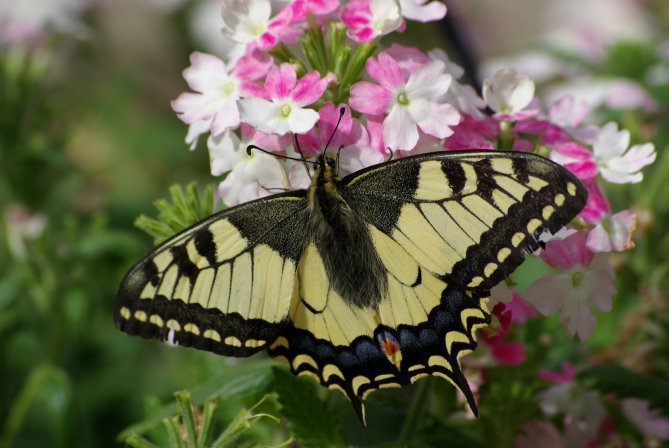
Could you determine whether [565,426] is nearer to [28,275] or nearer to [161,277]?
[161,277]

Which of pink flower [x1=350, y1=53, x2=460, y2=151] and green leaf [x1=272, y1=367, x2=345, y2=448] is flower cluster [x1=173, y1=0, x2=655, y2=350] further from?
green leaf [x1=272, y1=367, x2=345, y2=448]

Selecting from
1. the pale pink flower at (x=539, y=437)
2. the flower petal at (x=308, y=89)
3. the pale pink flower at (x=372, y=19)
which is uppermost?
the pale pink flower at (x=372, y=19)

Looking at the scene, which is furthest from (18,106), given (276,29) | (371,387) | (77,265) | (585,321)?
(585,321)

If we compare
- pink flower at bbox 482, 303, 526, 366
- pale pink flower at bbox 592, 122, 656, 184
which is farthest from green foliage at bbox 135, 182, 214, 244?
pale pink flower at bbox 592, 122, 656, 184

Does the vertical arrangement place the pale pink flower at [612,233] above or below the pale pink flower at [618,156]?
below

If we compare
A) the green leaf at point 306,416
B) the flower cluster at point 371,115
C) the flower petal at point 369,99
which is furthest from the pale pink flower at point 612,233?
the green leaf at point 306,416

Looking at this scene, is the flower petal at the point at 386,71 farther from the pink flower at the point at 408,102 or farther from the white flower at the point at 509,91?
the white flower at the point at 509,91

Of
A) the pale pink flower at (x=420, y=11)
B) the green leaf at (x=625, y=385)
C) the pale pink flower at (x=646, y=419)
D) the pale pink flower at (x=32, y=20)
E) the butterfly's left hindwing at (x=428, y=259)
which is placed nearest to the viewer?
the butterfly's left hindwing at (x=428, y=259)
